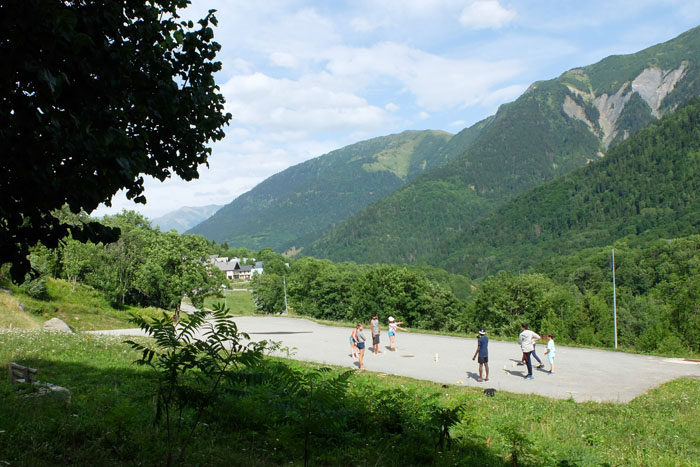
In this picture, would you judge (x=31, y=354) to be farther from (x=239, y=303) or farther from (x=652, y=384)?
(x=239, y=303)

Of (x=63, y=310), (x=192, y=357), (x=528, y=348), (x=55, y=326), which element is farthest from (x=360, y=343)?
(x=63, y=310)

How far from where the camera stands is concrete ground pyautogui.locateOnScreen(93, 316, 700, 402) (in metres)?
15.1

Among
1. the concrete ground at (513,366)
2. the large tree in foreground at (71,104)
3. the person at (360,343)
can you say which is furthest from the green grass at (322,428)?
the person at (360,343)

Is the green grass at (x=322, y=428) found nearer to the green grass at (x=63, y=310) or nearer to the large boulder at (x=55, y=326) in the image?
the large boulder at (x=55, y=326)

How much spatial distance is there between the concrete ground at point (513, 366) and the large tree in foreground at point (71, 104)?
13.2 metres

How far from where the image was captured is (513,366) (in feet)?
61.9

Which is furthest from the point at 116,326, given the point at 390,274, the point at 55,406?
the point at 390,274

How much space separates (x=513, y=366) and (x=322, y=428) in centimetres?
1472

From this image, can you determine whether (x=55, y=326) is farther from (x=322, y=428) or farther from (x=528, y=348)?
(x=528, y=348)

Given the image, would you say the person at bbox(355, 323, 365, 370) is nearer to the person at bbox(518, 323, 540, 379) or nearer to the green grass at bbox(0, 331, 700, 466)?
the person at bbox(518, 323, 540, 379)

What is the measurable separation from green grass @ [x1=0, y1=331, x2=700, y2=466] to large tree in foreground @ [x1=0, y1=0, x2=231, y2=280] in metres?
2.48

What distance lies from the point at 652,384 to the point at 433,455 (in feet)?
41.9

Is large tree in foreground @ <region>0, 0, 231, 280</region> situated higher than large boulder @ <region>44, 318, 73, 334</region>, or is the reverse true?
large tree in foreground @ <region>0, 0, 231, 280</region>

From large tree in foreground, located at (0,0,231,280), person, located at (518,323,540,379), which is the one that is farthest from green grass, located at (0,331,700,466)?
person, located at (518,323,540,379)
